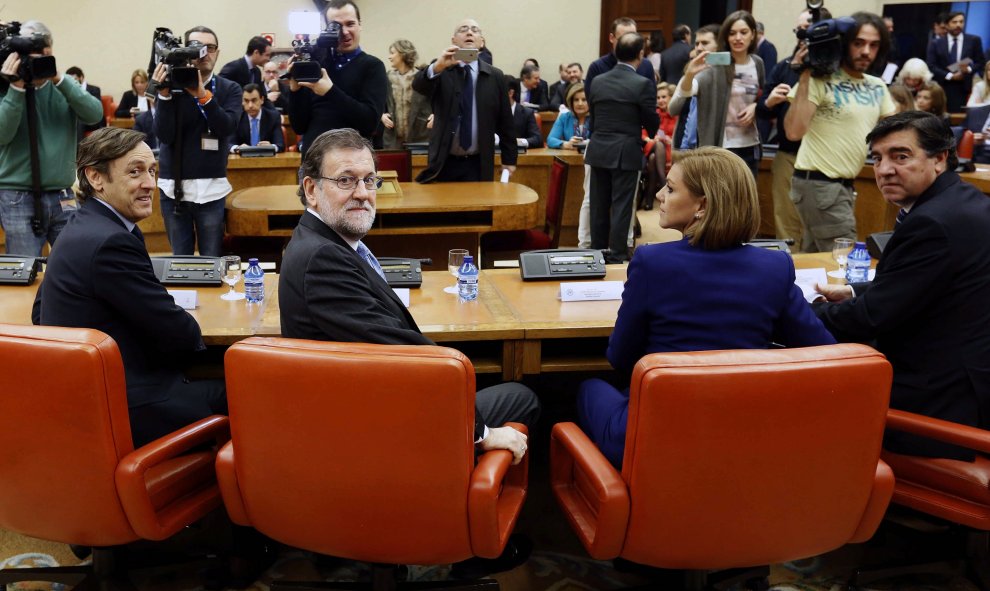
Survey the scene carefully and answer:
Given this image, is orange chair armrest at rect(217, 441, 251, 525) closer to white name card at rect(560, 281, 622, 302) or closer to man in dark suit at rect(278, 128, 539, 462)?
man in dark suit at rect(278, 128, 539, 462)

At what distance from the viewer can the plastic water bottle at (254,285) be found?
258 centimetres

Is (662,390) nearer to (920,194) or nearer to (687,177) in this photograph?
(687,177)

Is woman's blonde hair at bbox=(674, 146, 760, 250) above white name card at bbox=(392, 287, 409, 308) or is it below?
above

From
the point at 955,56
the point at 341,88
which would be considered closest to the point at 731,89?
the point at 341,88

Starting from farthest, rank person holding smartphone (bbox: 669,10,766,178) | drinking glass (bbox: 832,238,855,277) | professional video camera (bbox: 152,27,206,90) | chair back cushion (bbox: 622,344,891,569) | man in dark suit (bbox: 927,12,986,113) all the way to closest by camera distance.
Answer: man in dark suit (bbox: 927,12,986,113) → person holding smartphone (bbox: 669,10,766,178) → professional video camera (bbox: 152,27,206,90) → drinking glass (bbox: 832,238,855,277) → chair back cushion (bbox: 622,344,891,569)

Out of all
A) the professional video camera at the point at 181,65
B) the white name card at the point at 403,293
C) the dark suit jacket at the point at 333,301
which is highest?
the professional video camera at the point at 181,65

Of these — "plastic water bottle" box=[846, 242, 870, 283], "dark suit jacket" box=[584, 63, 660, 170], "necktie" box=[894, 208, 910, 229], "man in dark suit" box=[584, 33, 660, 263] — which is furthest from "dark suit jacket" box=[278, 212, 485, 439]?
"dark suit jacket" box=[584, 63, 660, 170]

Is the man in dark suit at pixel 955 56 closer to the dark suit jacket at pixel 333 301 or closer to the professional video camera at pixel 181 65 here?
the professional video camera at pixel 181 65

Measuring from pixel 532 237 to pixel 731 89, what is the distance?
4.96ft

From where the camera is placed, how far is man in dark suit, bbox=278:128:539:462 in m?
1.86

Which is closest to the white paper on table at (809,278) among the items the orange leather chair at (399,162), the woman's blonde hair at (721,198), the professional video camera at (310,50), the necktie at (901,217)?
the necktie at (901,217)

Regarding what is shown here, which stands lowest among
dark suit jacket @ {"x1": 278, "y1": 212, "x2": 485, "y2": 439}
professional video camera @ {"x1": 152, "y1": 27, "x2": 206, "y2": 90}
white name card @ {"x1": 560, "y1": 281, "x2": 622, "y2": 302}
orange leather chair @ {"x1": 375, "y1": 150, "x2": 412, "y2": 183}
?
white name card @ {"x1": 560, "y1": 281, "x2": 622, "y2": 302}

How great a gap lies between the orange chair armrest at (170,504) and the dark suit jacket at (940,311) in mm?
1619

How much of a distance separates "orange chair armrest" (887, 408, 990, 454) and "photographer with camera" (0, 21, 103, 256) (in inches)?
130
